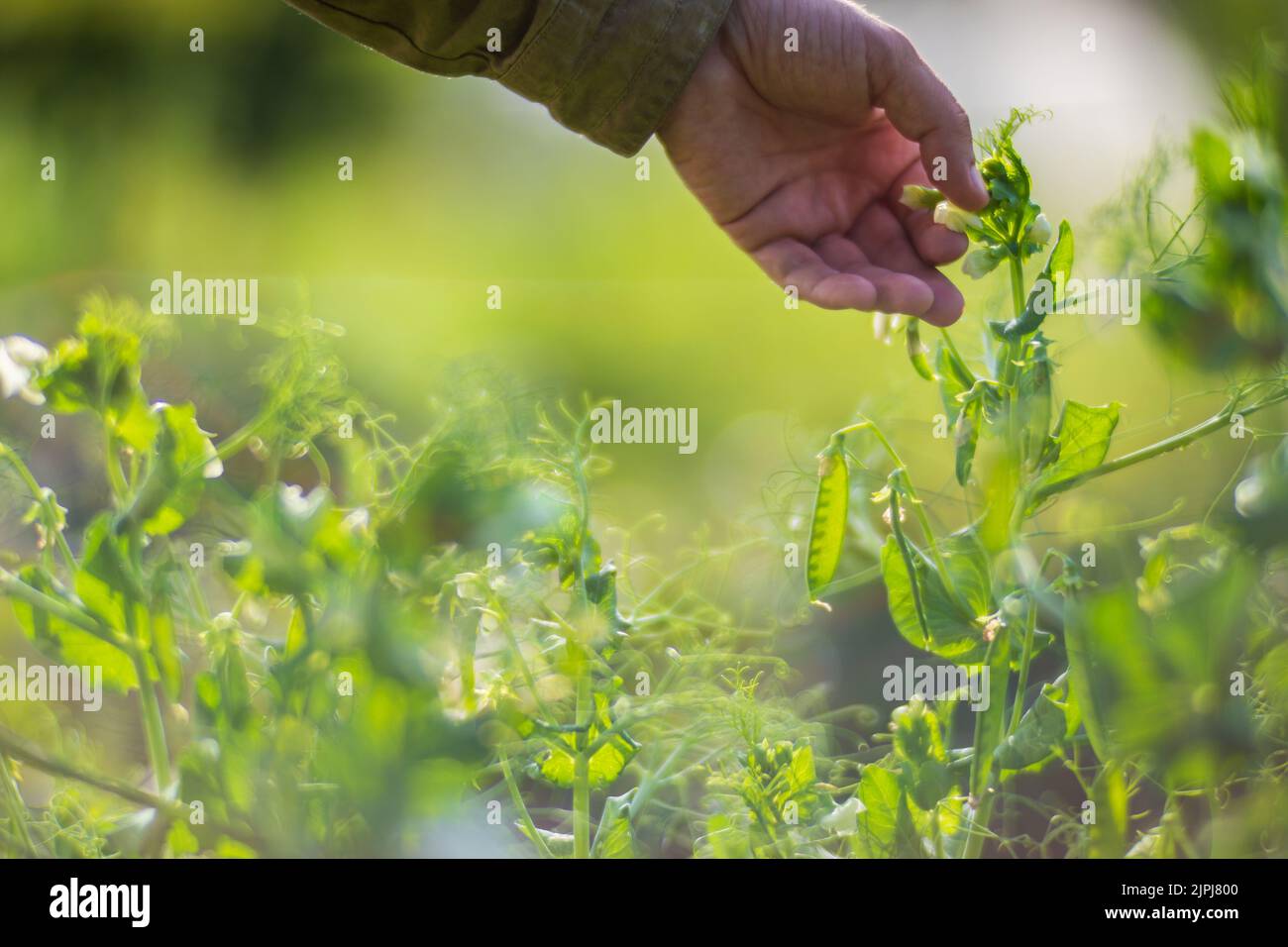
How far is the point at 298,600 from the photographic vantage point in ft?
1.91

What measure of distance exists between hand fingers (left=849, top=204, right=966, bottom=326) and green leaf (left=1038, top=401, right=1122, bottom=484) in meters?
0.11

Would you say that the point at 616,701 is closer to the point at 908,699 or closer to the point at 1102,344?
the point at 908,699

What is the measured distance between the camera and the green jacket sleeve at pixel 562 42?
66 cm

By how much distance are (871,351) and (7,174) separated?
75cm

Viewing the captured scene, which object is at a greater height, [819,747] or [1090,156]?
[1090,156]

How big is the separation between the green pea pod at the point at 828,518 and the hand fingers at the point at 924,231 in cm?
17

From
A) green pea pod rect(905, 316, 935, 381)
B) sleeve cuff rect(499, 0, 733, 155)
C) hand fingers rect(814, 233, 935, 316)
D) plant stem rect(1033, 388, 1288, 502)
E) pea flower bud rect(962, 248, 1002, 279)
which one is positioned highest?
sleeve cuff rect(499, 0, 733, 155)

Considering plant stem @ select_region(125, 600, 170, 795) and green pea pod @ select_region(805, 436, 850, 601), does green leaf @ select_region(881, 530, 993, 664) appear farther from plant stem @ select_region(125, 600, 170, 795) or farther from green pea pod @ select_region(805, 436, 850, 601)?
plant stem @ select_region(125, 600, 170, 795)

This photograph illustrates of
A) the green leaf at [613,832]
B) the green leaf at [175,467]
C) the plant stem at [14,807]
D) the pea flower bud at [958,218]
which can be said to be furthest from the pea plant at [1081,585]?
the plant stem at [14,807]

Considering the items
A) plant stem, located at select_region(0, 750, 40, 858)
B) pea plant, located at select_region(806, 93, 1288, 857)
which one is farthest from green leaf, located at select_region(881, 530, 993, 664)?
plant stem, located at select_region(0, 750, 40, 858)

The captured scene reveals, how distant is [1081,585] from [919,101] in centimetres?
28

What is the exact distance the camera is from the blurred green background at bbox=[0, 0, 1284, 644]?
2.45 feet
